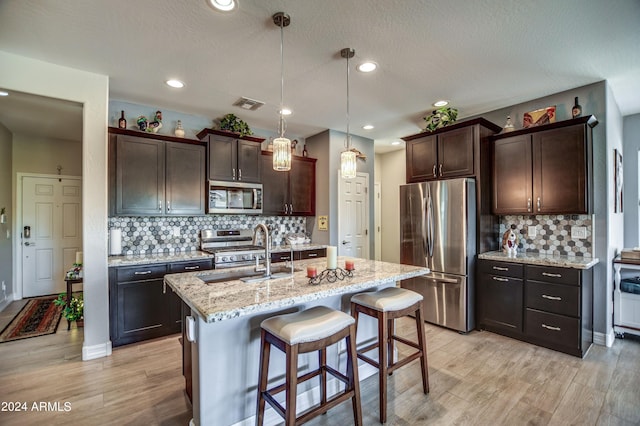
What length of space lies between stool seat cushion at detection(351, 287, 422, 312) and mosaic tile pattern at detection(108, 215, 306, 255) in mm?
2653

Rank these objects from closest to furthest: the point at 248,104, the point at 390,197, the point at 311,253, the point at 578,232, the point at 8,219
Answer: the point at 578,232 < the point at 248,104 < the point at 311,253 < the point at 8,219 < the point at 390,197

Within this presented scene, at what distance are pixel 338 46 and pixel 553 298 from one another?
312 centimetres

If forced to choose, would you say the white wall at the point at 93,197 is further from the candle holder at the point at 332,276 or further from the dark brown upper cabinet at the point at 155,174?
the candle holder at the point at 332,276

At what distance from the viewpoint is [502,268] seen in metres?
3.38

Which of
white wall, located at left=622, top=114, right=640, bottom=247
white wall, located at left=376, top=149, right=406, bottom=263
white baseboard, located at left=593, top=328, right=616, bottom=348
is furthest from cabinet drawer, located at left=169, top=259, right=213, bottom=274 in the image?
white wall, located at left=622, top=114, right=640, bottom=247

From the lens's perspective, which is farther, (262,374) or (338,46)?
(338,46)

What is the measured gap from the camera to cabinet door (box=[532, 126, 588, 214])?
10.2 feet

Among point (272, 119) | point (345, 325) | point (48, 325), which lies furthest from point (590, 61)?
point (48, 325)

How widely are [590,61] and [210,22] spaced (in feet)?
10.5

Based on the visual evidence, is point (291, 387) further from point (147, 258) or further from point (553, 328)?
point (553, 328)

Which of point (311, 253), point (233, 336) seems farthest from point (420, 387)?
point (311, 253)

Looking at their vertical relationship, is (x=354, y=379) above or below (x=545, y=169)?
below

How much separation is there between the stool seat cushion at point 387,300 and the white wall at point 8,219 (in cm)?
532

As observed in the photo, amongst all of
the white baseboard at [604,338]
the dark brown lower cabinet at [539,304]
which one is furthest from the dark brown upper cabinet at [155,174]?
the white baseboard at [604,338]
